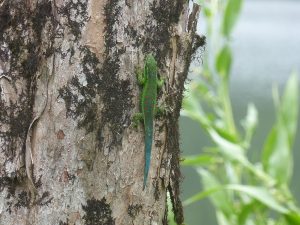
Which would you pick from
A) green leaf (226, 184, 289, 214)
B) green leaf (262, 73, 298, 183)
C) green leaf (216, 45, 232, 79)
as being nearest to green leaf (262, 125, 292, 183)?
green leaf (262, 73, 298, 183)

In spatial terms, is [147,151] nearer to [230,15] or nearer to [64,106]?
[64,106]

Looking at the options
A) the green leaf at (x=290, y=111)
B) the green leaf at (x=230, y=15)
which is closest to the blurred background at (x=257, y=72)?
the green leaf at (x=230, y=15)

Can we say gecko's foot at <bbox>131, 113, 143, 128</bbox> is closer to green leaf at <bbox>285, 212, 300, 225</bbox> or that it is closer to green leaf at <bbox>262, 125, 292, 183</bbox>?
green leaf at <bbox>285, 212, 300, 225</bbox>

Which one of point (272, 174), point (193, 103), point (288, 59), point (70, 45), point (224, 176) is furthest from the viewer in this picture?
point (288, 59)

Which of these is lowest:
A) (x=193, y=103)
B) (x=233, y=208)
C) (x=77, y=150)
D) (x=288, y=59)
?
(x=288, y=59)

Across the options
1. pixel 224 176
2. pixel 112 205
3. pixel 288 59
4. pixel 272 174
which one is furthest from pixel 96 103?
pixel 288 59

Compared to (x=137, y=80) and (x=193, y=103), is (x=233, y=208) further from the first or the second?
(x=137, y=80)

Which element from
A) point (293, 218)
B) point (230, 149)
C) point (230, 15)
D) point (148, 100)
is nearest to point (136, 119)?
point (148, 100)
